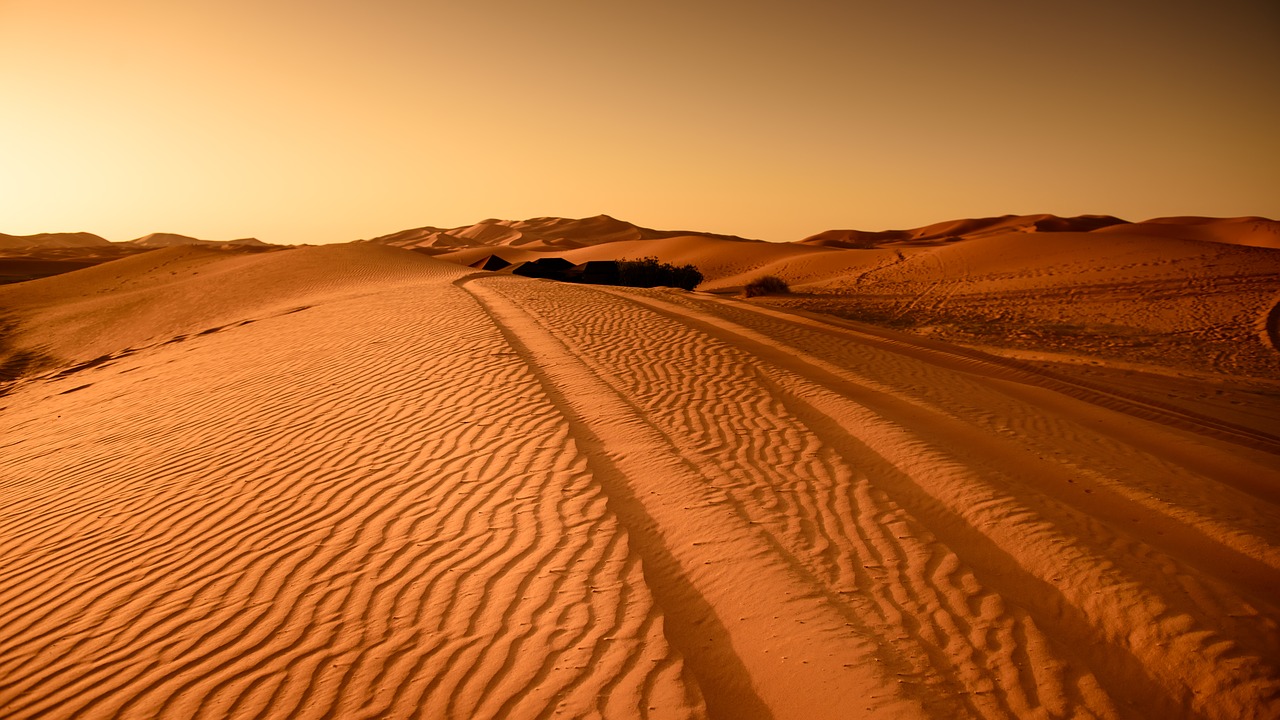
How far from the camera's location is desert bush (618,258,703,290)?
28.1 m

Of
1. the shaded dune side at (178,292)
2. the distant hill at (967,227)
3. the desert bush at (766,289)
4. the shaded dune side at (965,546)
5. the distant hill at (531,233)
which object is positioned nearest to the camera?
the shaded dune side at (965,546)

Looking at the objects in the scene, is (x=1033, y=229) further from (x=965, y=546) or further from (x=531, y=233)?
(x=965, y=546)

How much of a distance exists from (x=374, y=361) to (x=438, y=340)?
3.73 ft

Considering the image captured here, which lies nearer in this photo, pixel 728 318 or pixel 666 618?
pixel 666 618

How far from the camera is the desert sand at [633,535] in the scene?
2922 mm

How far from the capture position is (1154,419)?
25.2ft

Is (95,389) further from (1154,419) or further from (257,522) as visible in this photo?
(1154,419)

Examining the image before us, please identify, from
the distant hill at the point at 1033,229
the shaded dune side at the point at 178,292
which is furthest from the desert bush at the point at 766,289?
the distant hill at the point at 1033,229

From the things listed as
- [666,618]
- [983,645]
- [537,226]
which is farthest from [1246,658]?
[537,226]

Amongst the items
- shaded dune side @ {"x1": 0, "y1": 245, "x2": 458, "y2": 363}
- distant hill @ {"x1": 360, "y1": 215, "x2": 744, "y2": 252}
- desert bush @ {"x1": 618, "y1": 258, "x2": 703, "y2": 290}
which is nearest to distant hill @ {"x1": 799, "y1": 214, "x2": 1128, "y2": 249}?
distant hill @ {"x1": 360, "y1": 215, "x2": 744, "y2": 252}

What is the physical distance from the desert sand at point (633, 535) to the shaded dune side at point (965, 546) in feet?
0.07

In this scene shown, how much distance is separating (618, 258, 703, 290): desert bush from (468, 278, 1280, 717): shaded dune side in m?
20.3

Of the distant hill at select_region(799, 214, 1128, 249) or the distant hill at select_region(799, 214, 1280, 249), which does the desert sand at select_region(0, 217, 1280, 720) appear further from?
the distant hill at select_region(799, 214, 1128, 249)

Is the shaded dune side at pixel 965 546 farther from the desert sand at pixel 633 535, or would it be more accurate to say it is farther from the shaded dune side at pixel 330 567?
the shaded dune side at pixel 330 567
